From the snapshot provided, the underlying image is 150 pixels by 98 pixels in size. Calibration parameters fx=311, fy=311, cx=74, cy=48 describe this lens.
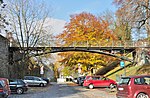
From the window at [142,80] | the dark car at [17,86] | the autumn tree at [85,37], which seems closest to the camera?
the window at [142,80]

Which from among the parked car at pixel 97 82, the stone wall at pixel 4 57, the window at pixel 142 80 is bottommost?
the parked car at pixel 97 82

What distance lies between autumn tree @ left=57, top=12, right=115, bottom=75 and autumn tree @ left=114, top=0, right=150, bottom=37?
99.3 ft

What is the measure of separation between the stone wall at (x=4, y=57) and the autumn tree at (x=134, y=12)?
22.8 meters

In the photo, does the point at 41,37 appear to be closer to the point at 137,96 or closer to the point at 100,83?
the point at 100,83

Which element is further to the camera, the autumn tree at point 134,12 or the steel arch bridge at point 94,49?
the steel arch bridge at point 94,49

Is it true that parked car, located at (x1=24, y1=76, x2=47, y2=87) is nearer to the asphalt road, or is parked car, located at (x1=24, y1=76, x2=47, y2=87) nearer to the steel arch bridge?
the steel arch bridge

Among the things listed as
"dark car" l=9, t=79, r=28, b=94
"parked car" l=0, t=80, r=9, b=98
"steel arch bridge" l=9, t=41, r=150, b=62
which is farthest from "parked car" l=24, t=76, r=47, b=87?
"parked car" l=0, t=80, r=9, b=98

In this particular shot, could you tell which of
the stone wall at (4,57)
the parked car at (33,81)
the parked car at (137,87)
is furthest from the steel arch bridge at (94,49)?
the parked car at (137,87)

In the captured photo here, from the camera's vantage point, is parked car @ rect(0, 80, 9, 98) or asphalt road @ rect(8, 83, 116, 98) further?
asphalt road @ rect(8, 83, 116, 98)

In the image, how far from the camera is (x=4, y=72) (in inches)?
1949

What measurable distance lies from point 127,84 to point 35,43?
35.0 meters

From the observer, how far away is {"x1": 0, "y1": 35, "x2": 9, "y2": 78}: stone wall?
48.3m

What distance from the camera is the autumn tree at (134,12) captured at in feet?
99.3

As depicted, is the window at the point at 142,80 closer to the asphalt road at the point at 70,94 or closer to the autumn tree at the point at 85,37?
the asphalt road at the point at 70,94
